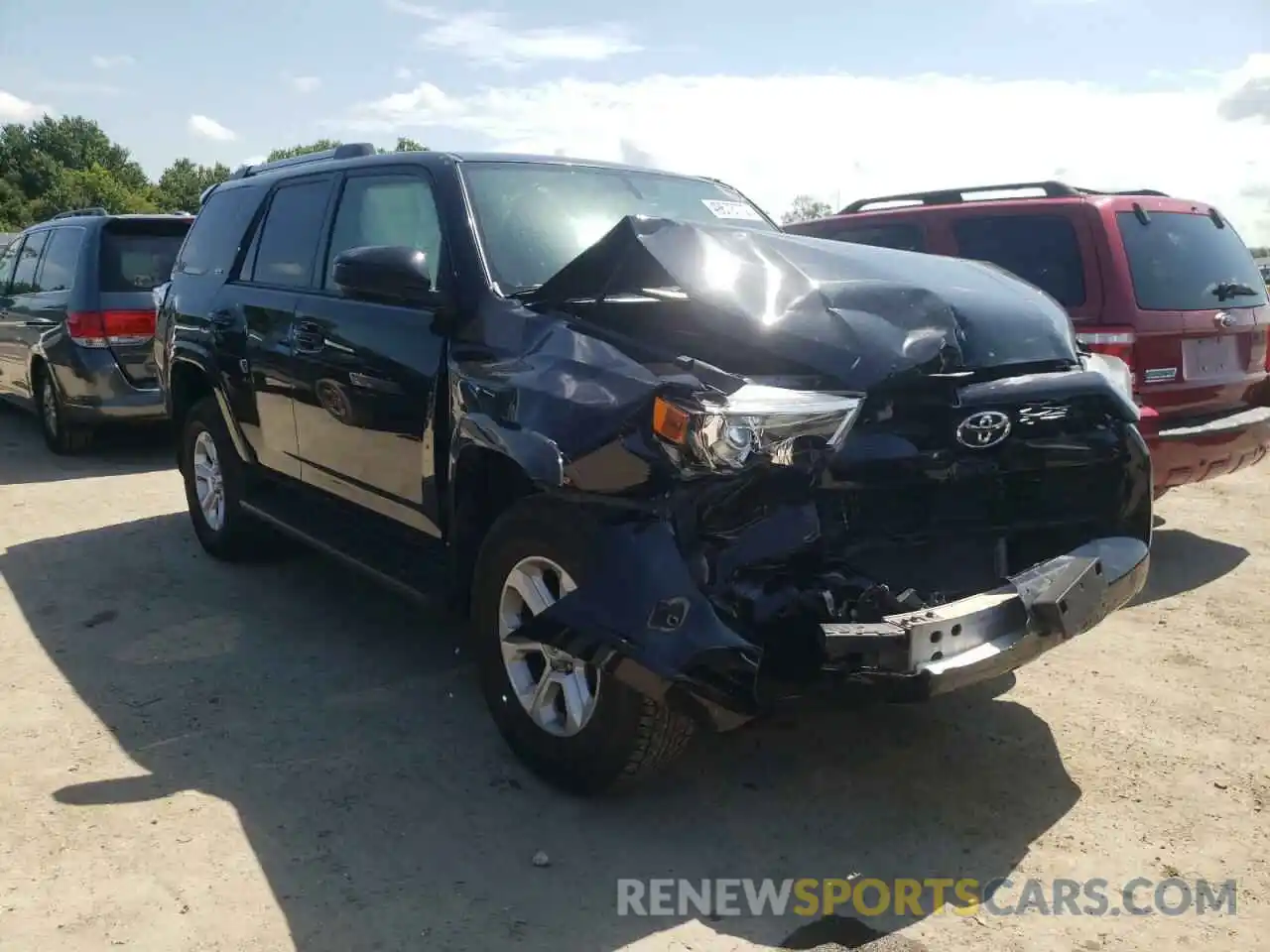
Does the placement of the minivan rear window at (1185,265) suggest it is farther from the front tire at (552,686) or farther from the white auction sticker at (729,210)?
the front tire at (552,686)

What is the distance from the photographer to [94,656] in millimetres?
4555

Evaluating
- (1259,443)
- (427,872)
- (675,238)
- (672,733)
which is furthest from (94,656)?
(1259,443)

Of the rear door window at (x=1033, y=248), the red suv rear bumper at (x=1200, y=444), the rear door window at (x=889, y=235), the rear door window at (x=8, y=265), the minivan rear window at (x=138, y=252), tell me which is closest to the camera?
the red suv rear bumper at (x=1200, y=444)

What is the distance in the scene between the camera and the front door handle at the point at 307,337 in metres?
4.46

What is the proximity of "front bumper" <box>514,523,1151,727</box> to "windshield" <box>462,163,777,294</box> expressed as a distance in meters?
1.28

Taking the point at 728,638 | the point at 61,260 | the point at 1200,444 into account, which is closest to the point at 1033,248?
the point at 1200,444

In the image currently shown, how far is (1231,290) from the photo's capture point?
5.72 metres

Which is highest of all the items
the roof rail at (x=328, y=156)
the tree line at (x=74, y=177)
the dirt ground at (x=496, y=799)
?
the tree line at (x=74, y=177)

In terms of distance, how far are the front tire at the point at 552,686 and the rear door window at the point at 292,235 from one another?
2.06m

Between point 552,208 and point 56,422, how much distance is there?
6.60 meters

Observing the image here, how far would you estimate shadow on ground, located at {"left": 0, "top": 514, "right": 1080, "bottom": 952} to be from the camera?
9.21 feet

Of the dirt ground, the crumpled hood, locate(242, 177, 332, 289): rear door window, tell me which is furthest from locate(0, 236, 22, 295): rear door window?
the crumpled hood

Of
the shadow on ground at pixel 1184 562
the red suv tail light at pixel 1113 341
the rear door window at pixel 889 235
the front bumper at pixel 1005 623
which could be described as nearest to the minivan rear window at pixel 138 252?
the rear door window at pixel 889 235

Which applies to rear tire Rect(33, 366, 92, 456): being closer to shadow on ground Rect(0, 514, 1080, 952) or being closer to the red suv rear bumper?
shadow on ground Rect(0, 514, 1080, 952)
